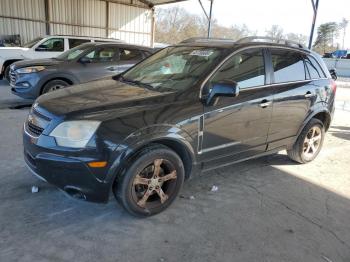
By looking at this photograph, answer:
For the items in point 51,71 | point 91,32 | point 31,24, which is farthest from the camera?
point 91,32

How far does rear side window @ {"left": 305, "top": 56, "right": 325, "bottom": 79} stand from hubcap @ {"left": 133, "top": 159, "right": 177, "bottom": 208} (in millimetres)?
2644

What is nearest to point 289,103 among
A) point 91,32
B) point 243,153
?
point 243,153

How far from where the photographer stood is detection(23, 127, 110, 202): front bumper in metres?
2.86

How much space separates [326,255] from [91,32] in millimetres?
20462

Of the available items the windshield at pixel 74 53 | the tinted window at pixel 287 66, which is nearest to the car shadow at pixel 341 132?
the tinted window at pixel 287 66

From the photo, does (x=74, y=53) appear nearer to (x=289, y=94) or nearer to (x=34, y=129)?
(x=34, y=129)

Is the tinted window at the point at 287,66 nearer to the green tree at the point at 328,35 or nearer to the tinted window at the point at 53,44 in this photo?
the tinted window at the point at 53,44

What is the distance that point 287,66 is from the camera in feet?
14.3

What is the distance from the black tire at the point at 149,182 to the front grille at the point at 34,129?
0.85 metres

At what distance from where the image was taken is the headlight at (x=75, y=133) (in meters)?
2.85

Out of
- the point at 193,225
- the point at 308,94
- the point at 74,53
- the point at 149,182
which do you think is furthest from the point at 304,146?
the point at 74,53

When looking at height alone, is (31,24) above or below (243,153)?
above

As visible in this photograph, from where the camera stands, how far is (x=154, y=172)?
10.6 feet

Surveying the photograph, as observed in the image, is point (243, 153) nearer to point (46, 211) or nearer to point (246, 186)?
point (246, 186)
